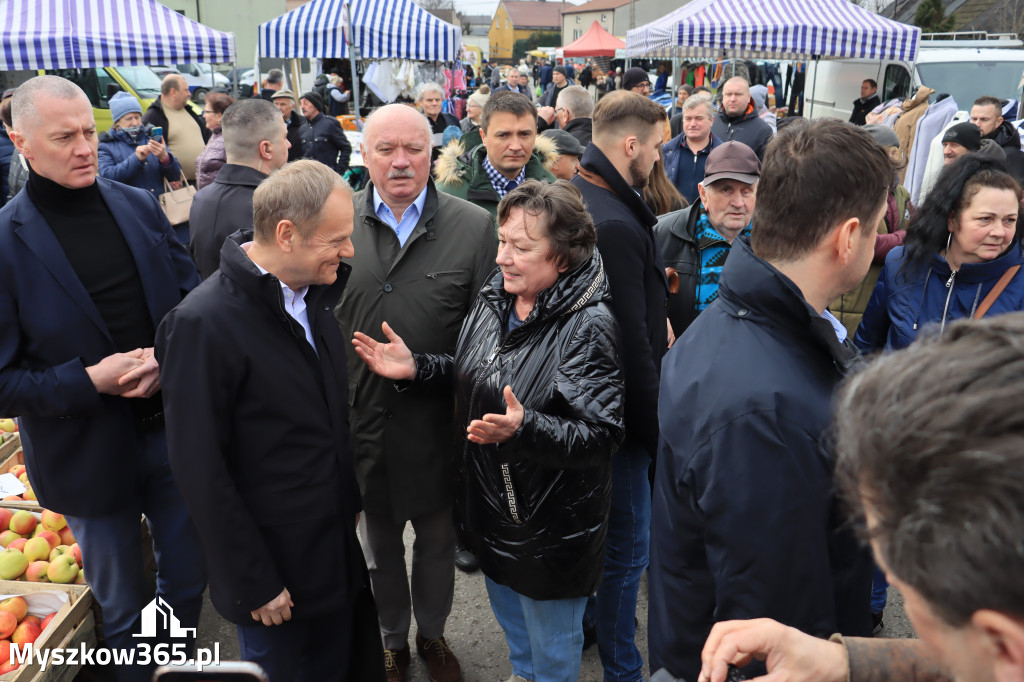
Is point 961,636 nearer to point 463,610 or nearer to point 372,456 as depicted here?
point 372,456

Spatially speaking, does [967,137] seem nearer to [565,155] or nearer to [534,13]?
[565,155]

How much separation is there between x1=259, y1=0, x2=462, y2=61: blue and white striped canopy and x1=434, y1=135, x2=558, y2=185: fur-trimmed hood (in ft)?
22.6

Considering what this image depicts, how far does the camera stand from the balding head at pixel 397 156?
2795 millimetres

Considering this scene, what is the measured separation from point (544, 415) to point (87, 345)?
1618mm

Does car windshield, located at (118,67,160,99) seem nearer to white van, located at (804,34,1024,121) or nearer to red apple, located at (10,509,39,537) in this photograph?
white van, located at (804,34,1024,121)

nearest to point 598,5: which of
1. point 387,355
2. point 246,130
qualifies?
point 246,130

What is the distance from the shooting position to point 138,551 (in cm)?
272

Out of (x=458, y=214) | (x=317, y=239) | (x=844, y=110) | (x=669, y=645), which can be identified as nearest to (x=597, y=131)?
(x=458, y=214)

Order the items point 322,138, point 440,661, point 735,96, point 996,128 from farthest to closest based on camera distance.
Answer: point 322,138 → point 735,96 → point 996,128 → point 440,661

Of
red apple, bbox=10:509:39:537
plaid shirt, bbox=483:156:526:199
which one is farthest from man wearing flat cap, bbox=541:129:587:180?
red apple, bbox=10:509:39:537

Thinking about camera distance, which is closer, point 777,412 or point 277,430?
point 777,412

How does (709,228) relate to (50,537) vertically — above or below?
above

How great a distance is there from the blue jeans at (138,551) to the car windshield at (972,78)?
40.5ft

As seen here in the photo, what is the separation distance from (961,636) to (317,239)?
5.97 ft
